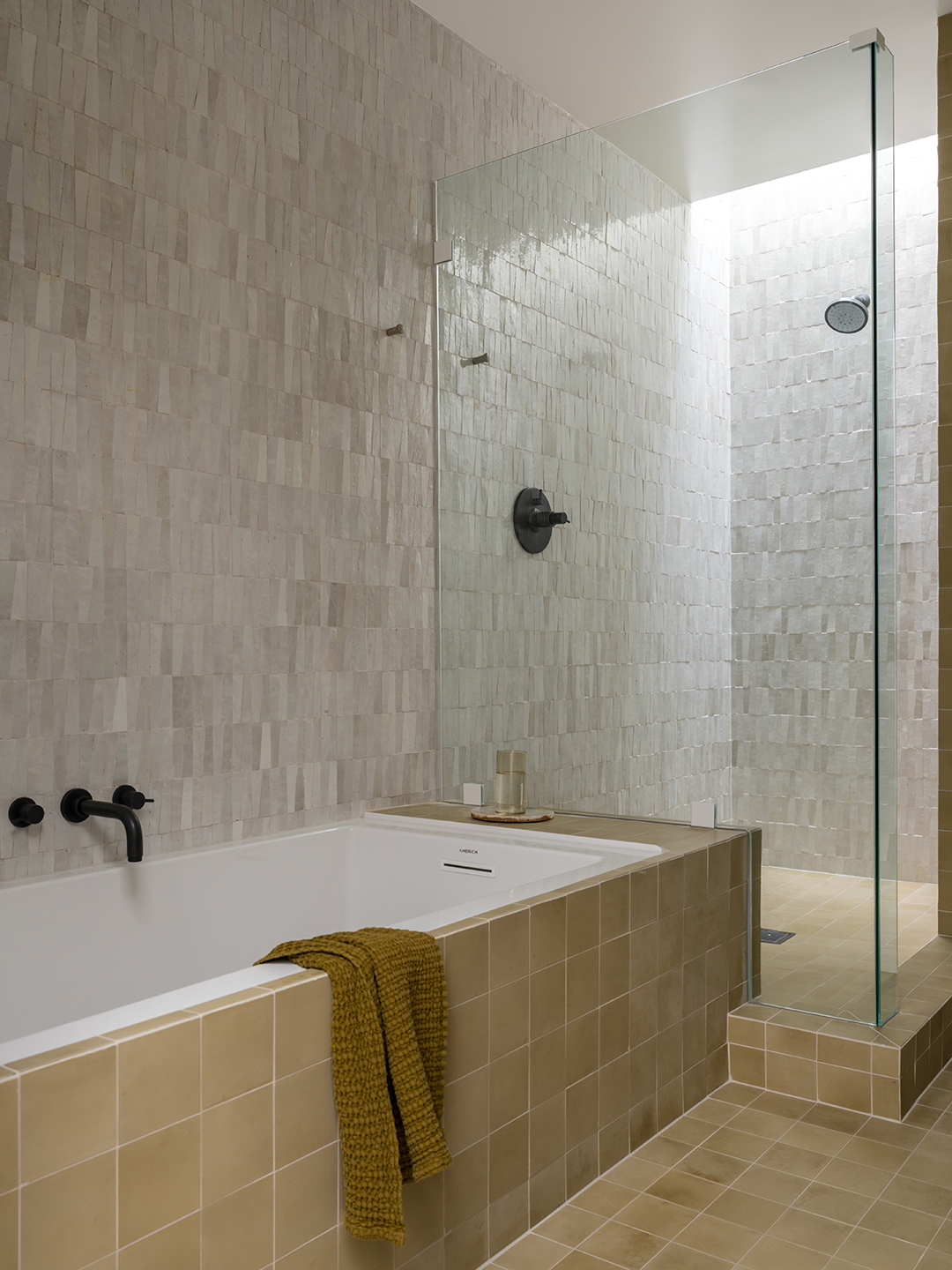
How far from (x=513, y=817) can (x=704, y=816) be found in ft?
1.68

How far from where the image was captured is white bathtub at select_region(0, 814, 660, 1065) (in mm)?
2045

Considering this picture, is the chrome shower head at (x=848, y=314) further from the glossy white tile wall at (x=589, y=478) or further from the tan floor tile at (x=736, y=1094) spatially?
the tan floor tile at (x=736, y=1094)

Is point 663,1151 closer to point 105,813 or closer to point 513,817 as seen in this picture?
point 513,817

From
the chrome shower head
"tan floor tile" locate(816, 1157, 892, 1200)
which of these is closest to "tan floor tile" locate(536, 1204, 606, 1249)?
"tan floor tile" locate(816, 1157, 892, 1200)

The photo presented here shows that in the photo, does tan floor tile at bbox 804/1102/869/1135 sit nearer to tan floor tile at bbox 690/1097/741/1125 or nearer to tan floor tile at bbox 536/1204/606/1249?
tan floor tile at bbox 690/1097/741/1125

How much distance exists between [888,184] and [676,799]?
A: 5.23ft

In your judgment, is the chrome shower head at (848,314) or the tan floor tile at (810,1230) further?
the chrome shower head at (848,314)

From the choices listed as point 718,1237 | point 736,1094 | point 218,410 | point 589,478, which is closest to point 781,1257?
point 718,1237

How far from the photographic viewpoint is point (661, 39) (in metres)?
3.39

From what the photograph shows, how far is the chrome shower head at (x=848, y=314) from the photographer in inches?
98.0

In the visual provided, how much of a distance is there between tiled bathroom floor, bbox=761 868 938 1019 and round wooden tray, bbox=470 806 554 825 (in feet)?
1.96

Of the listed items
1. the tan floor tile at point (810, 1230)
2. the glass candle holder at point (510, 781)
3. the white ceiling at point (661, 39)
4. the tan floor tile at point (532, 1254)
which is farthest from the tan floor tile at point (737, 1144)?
the white ceiling at point (661, 39)

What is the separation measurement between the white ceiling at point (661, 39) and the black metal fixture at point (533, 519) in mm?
1496

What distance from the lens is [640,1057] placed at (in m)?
2.23
